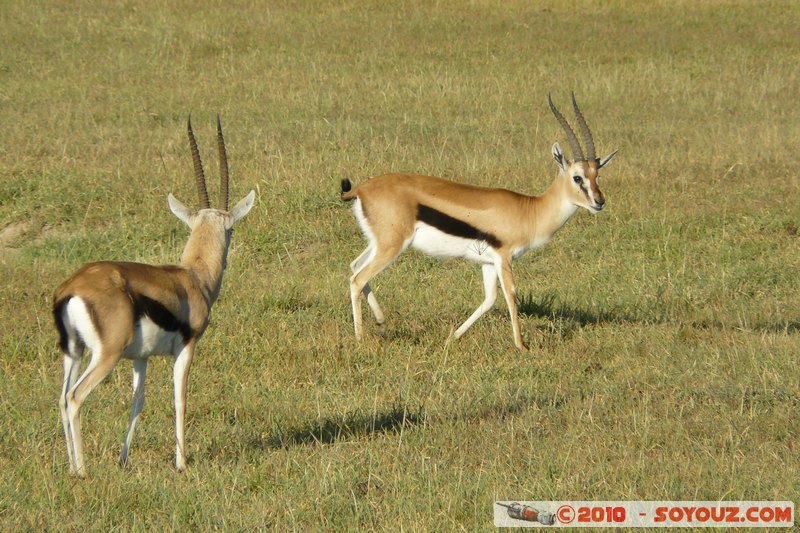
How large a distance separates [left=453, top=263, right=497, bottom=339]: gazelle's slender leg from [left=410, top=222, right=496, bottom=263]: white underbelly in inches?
3.3

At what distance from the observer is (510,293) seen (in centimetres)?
711

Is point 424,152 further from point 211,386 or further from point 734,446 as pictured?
point 734,446

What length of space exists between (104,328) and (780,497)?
2.76 metres

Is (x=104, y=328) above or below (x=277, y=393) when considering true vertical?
above

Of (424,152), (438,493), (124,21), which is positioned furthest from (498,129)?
(438,493)

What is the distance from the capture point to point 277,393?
583 cm

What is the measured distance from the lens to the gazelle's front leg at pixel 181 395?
15.3 ft

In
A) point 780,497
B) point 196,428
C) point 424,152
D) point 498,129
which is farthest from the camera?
point 498,129

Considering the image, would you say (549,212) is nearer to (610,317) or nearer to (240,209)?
(610,317)

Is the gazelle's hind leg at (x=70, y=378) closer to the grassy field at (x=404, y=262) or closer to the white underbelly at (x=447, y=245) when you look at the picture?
the grassy field at (x=404, y=262)

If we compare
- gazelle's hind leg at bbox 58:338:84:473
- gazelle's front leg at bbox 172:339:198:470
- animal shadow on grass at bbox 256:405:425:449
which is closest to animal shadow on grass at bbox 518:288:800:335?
animal shadow on grass at bbox 256:405:425:449

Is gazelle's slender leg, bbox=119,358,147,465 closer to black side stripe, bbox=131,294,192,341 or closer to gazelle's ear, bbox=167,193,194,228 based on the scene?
black side stripe, bbox=131,294,192,341

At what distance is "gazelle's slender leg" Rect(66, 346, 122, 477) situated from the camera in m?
4.32

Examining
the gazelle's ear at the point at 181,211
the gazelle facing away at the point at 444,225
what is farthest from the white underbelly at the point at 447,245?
the gazelle's ear at the point at 181,211
